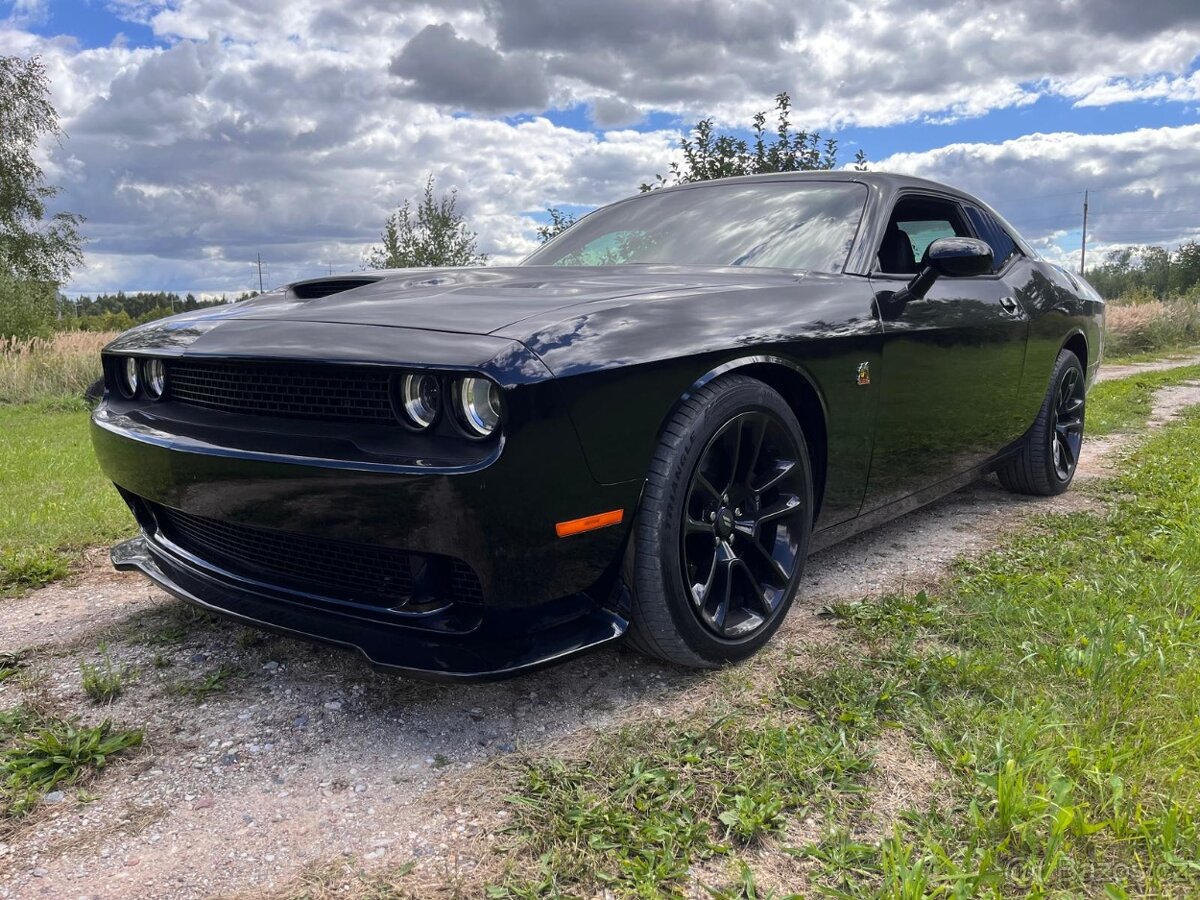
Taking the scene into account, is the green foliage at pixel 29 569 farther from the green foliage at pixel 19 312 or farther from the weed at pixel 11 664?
the green foliage at pixel 19 312

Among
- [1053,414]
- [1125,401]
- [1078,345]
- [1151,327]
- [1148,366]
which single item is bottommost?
[1148,366]

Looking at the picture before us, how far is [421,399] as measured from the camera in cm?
192

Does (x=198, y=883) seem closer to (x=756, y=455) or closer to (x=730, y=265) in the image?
(x=756, y=455)

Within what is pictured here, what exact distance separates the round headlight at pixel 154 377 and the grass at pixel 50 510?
1.19 meters

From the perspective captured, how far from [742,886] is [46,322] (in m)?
25.6

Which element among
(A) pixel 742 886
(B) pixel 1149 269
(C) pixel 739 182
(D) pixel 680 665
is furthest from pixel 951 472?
(B) pixel 1149 269

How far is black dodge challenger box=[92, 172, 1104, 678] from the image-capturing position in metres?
1.85

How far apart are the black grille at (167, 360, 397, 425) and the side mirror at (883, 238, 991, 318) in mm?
1744

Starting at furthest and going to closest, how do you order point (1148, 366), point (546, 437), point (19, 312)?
1. point (19, 312)
2. point (1148, 366)
3. point (546, 437)

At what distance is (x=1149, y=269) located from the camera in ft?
230

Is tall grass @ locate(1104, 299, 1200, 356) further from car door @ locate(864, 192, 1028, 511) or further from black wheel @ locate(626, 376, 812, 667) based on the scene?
black wheel @ locate(626, 376, 812, 667)

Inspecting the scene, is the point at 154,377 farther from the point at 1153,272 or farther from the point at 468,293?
the point at 1153,272

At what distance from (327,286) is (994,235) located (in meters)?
2.96

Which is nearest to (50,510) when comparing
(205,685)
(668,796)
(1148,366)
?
(205,685)
